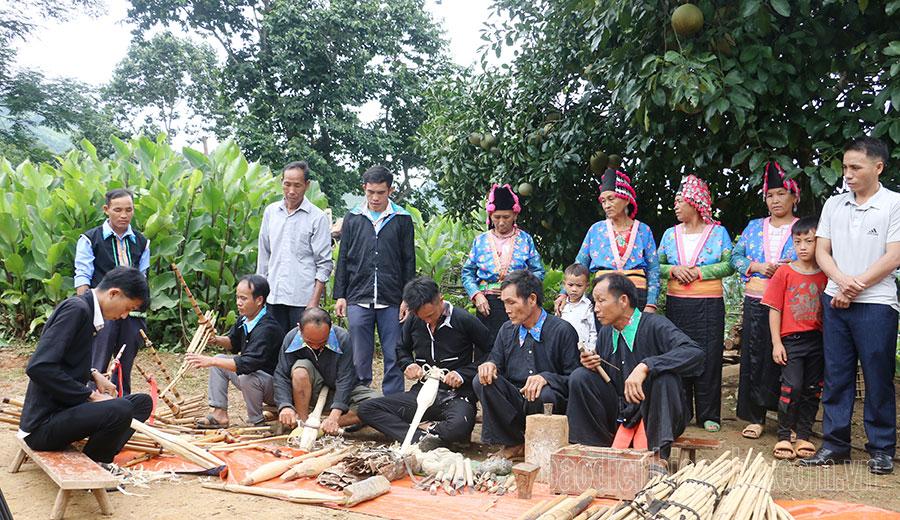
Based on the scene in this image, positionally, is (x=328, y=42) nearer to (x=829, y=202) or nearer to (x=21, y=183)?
(x=21, y=183)

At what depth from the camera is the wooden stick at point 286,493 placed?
130 inches

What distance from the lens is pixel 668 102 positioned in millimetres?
4211

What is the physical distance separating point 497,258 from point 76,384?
2.79 metres

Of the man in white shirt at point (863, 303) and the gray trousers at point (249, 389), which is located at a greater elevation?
the man in white shirt at point (863, 303)

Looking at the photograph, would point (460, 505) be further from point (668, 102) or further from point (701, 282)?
point (668, 102)

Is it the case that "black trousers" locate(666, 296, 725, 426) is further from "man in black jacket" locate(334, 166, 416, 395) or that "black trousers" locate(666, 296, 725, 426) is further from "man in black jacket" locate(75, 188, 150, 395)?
"man in black jacket" locate(75, 188, 150, 395)

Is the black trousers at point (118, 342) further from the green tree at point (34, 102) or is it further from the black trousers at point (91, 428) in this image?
the green tree at point (34, 102)

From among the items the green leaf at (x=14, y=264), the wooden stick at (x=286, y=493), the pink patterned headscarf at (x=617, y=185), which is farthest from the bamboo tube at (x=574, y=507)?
the green leaf at (x=14, y=264)

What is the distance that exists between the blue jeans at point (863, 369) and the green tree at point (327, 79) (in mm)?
12397

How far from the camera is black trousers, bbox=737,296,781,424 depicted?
4.44m

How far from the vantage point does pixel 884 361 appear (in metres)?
3.76

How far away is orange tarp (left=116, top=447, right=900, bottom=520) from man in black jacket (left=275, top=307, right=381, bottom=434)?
0.86 metres

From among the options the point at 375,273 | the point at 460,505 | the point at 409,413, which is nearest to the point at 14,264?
the point at 375,273

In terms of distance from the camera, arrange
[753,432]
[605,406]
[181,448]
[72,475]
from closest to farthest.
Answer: [72,475] → [181,448] → [605,406] → [753,432]
